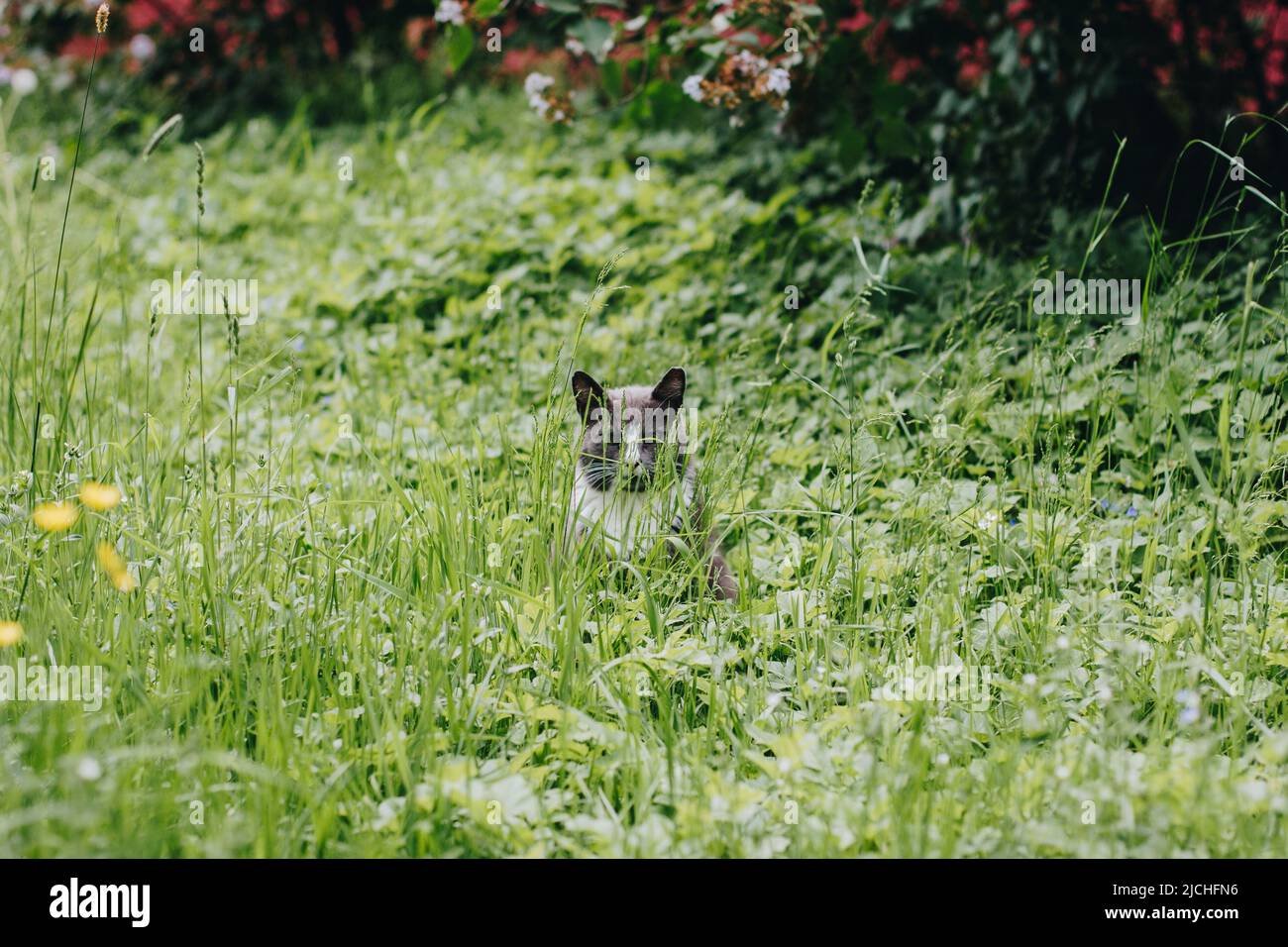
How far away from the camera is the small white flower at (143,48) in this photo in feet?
27.5

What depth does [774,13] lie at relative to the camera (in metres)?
4.10

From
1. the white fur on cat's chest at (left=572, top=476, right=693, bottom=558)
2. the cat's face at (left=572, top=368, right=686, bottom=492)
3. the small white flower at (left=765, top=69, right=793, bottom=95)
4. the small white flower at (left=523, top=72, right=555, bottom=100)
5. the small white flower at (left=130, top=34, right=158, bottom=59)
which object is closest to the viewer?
the white fur on cat's chest at (left=572, top=476, right=693, bottom=558)

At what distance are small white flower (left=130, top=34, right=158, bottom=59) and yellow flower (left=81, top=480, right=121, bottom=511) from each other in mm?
6899

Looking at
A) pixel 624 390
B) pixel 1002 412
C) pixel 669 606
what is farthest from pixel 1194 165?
pixel 669 606

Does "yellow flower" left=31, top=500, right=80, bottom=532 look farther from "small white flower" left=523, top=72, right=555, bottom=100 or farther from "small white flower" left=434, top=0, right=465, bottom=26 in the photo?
"small white flower" left=523, top=72, right=555, bottom=100

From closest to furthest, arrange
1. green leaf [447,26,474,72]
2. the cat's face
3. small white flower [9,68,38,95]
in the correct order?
the cat's face < green leaf [447,26,474,72] < small white flower [9,68,38,95]

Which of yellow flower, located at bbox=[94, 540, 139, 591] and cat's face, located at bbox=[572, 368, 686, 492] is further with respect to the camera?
cat's face, located at bbox=[572, 368, 686, 492]

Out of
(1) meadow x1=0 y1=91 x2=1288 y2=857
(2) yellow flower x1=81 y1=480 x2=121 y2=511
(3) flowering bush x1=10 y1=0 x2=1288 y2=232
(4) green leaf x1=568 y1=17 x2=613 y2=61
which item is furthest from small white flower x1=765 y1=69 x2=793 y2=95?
(2) yellow flower x1=81 y1=480 x2=121 y2=511

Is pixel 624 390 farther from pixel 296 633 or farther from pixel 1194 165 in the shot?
pixel 1194 165

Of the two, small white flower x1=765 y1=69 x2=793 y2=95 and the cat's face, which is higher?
small white flower x1=765 y1=69 x2=793 y2=95

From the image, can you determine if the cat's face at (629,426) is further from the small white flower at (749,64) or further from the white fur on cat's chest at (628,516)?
the small white flower at (749,64)

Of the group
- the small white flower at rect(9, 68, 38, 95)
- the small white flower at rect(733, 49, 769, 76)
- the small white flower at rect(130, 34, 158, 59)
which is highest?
the small white flower at rect(130, 34, 158, 59)

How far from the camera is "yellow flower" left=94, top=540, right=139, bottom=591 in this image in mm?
2480

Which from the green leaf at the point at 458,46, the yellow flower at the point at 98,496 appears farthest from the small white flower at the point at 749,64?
the yellow flower at the point at 98,496
